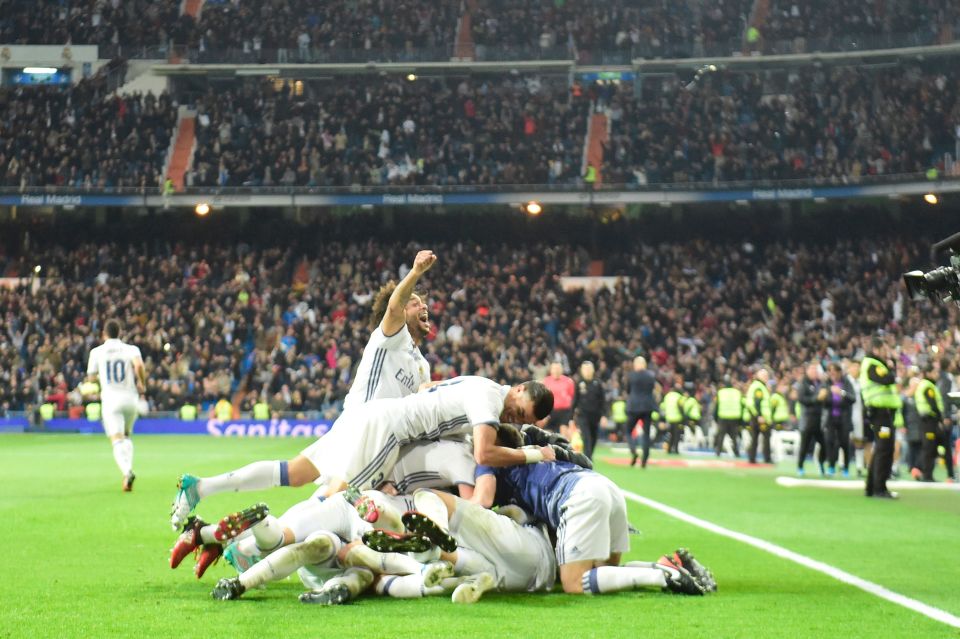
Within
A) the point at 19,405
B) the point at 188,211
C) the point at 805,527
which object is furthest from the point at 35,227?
the point at 805,527

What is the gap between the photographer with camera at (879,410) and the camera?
15641 mm

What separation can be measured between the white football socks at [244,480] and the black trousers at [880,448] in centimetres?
945

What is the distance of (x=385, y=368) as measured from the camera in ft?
29.9

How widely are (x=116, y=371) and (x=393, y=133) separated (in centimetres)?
3095

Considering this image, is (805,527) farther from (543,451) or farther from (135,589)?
(135,589)

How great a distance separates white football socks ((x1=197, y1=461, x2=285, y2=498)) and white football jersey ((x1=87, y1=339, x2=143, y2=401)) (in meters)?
8.23

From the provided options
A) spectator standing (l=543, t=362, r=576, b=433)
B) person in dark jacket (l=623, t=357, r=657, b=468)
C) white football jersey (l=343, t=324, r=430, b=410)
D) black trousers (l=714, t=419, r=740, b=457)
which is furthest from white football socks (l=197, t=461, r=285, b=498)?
black trousers (l=714, t=419, r=740, b=457)

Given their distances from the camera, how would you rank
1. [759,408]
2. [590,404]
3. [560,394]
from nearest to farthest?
1. [560,394]
2. [590,404]
3. [759,408]

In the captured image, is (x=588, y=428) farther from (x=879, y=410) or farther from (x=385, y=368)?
(x=385, y=368)

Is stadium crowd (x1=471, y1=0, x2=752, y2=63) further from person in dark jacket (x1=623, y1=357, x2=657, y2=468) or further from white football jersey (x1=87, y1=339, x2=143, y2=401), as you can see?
white football jersey (x1=87, y1=339, x2=143, y2=401)

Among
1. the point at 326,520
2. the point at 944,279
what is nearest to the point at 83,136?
the point at 326,520

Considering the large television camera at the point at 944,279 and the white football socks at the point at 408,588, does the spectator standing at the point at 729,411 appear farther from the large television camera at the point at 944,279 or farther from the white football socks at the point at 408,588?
the white football socks at the point at 408,588

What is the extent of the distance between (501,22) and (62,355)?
2099cm

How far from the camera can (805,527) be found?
40.0ft
